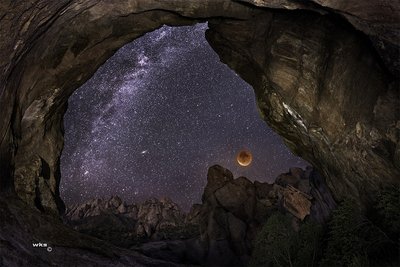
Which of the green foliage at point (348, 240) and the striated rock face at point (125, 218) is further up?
the green foliage at point (348, 240)

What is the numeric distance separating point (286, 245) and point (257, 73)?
11.8 meters

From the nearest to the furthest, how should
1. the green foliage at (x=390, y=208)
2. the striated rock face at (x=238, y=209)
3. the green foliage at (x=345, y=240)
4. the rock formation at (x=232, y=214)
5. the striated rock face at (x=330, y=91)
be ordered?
the green foliage at (x=390, y=208)
the green foliage at (x=345, y=240)
the striated rock face at (x=330, y=91)
the rock formation at (x=232, y=214)
the striated rock face at (x=238, y=209)

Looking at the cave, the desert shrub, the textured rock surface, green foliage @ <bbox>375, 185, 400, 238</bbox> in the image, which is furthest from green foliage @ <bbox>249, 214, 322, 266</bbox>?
the textured rock surface

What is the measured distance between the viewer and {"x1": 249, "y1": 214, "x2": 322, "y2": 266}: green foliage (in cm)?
1811

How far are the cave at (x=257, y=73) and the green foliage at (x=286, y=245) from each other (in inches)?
125

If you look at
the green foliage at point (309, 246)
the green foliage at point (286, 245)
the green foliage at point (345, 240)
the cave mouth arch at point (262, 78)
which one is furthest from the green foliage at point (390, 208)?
the green foliage at point (286, 245)

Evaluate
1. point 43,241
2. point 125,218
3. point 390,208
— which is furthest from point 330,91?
point 125,218

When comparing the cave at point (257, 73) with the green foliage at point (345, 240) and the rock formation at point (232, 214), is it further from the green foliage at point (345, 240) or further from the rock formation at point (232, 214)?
the rock formation at point (232, 214)

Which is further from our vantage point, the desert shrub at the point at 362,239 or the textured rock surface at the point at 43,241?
the desert shrub at the point at 362,239

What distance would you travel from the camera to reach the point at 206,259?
36.2 m

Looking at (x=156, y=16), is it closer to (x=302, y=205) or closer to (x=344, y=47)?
(x=344, y=47)

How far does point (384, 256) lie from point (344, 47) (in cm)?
983

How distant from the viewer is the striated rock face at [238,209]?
1464 inches

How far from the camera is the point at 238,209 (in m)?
41.4
